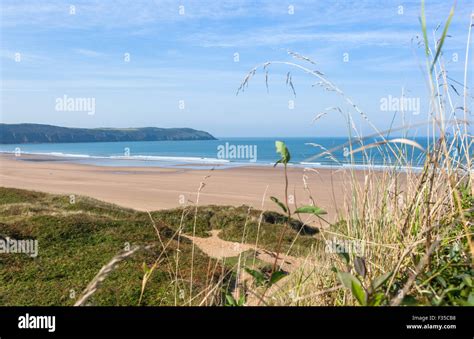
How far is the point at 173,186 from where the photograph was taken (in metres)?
27.5

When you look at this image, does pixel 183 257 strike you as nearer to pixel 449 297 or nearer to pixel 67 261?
pixel 67 261

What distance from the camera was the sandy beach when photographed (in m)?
21.1

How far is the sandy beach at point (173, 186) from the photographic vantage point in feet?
69.2

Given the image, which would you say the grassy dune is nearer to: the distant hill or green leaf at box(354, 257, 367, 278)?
green leaf at box(354, 257, 367, 278)

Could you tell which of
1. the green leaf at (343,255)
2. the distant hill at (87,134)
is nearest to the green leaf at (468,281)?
the green leaf at (343,255)

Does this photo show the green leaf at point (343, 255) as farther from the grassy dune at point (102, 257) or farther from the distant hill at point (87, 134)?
the distant hill at point (87, 134)

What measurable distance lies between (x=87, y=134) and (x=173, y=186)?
9623 centimetres

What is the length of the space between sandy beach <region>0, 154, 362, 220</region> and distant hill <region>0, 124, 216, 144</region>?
253 ft

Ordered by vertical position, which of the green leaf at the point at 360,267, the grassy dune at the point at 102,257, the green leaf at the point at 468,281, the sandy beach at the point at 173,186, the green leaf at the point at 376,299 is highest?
the green leaf at the point at 360,267

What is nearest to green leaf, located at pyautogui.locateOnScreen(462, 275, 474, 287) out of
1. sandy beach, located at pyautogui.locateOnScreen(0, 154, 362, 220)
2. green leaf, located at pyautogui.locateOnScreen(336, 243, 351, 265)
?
green leaf, located at pyautogui.locateOnScreen(336, 243, 351, 265)

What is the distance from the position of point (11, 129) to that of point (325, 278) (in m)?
118

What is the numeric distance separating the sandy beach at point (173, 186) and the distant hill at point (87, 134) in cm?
7706
